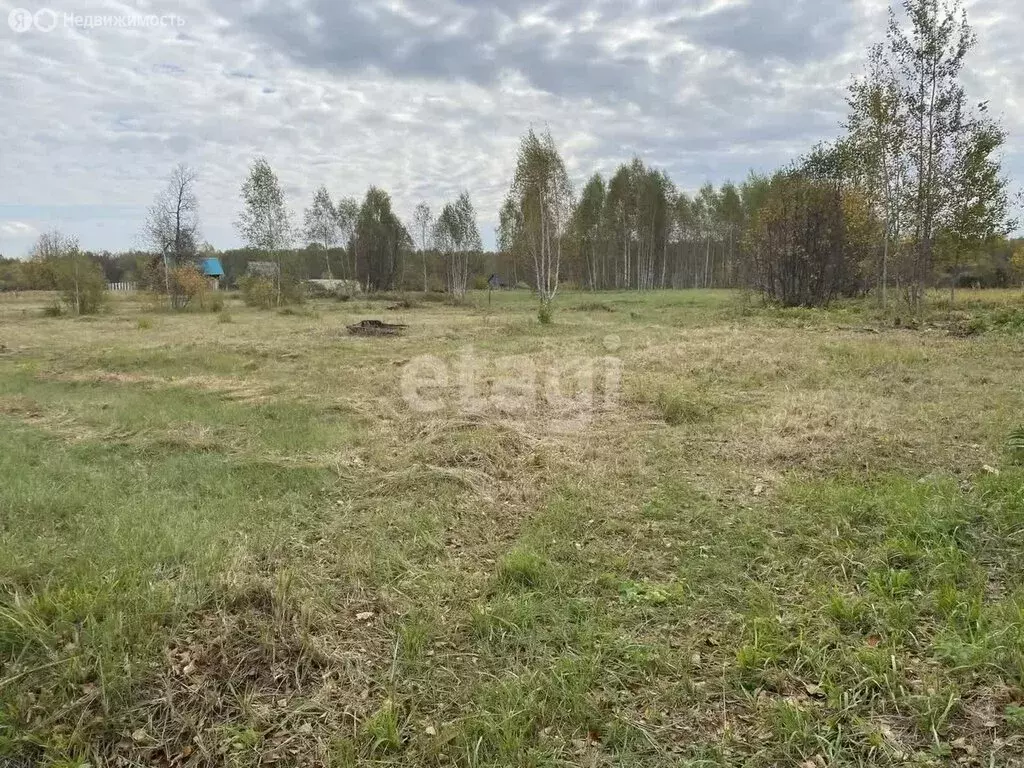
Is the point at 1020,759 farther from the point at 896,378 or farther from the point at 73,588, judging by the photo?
the point at 896,378

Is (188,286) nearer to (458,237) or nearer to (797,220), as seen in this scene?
(458,237)

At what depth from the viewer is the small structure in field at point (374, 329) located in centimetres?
1858

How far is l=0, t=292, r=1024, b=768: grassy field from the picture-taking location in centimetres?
264

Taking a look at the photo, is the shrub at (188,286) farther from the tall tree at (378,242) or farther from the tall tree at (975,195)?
the tall tree at (975,195)

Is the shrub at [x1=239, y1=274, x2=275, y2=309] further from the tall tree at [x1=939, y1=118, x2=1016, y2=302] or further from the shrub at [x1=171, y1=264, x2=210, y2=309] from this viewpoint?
the tall tree at [x1=939, y1=118, x2=1016, y2=302]

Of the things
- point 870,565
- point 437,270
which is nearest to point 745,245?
point 870,565

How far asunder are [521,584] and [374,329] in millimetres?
15968

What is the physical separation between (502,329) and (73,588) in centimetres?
1603

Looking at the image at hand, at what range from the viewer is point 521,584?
12.7 feet

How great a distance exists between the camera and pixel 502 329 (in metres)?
18.9

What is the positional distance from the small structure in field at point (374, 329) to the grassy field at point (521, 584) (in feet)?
34.2

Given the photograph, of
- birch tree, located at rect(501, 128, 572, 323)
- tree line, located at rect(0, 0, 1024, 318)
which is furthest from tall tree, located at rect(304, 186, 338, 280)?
birch tree, located at rect(501, 128, 572, 323)

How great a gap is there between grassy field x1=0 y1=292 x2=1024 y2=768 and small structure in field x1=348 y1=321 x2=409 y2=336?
1044 centimetres

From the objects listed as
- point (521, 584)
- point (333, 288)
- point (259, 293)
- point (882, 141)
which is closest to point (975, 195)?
point (882, 141)
